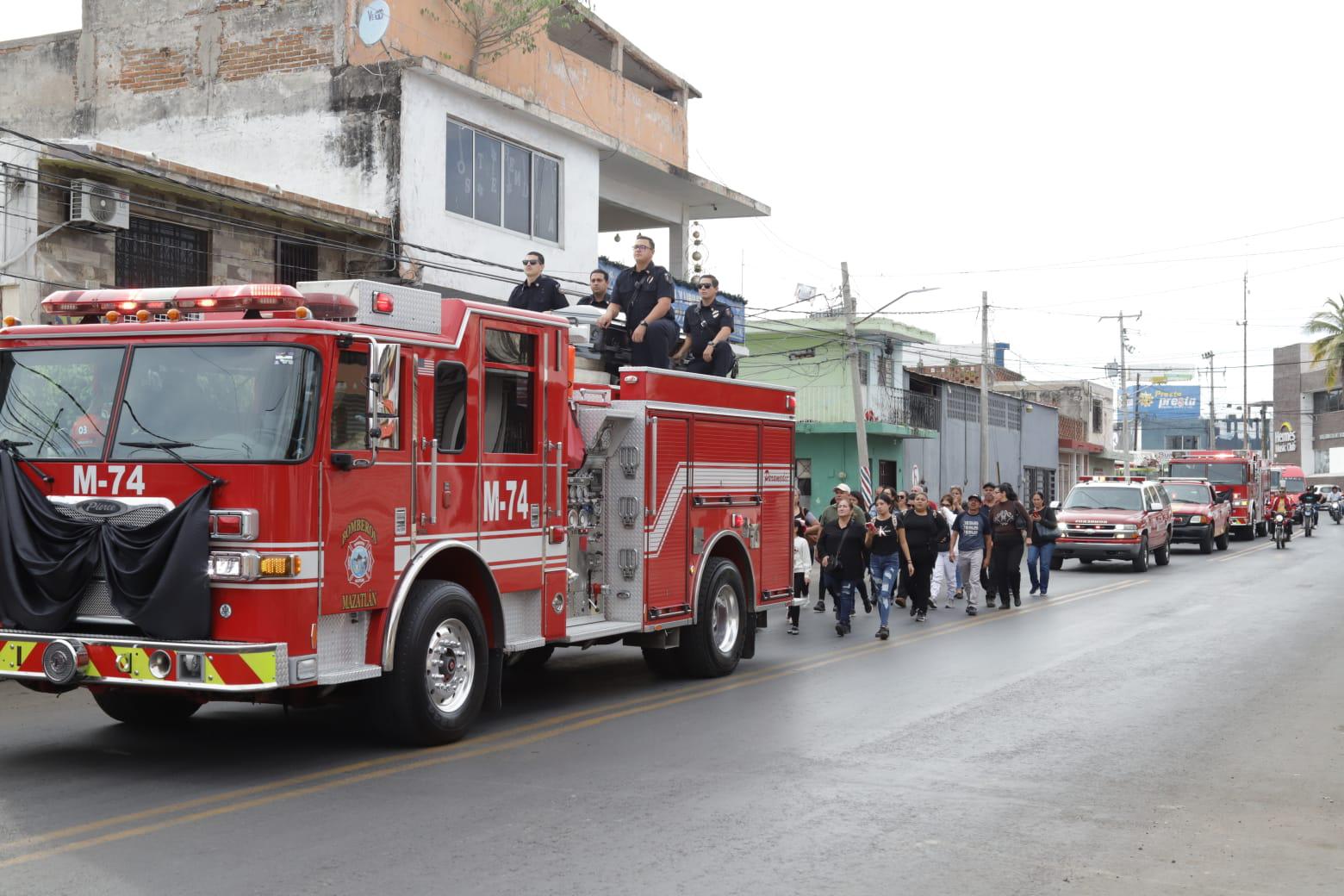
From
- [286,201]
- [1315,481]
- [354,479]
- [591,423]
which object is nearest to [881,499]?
[591,423]

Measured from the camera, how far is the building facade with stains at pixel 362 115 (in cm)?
2080

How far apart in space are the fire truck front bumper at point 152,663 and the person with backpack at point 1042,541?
17.2 meters

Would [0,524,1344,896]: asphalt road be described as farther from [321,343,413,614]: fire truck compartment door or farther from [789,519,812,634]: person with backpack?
[789,519,812,634]: person with backpack

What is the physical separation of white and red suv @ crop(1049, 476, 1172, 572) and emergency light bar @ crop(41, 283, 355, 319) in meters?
22.3

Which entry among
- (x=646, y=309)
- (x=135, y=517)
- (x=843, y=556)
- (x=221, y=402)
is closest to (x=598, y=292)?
(x=646, y=309)

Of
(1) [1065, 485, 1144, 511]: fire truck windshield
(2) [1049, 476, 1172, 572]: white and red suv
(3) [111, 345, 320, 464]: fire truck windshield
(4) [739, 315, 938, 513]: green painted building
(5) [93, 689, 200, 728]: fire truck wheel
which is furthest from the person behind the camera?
(4) [739, 315, 938, 513]: green painted building

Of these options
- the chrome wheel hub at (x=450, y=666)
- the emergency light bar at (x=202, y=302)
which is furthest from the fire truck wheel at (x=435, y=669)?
the emergency light bar at (x=202, y=302)

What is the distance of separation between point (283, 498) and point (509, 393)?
235 cm

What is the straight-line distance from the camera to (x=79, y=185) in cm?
1623

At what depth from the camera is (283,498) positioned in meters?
7.83

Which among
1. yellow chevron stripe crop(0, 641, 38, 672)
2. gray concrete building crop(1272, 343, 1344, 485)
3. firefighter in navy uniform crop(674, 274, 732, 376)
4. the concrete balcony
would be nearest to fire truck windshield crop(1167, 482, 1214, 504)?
the concrete balcony

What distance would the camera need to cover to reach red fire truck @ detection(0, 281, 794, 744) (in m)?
7.83

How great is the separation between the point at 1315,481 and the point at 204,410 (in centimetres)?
9539

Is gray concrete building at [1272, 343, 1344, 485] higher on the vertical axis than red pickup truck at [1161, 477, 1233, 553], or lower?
higher
